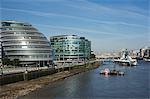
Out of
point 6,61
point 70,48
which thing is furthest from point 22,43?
point 70,48

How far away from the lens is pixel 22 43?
8494cm

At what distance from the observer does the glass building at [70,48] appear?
15612 centimetres

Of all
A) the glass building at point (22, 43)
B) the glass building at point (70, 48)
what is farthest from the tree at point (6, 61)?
the glass building at point (70, 48)

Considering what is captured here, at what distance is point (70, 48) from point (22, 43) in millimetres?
73209

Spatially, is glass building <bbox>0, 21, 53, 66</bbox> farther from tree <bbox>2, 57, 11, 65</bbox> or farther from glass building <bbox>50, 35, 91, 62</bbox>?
glass building <bbox>50, 35, 91, 62</bbox>

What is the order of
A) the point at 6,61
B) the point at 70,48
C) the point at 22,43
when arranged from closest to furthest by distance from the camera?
the point at 6,61 → the point at 22,43 → the point at 70,48

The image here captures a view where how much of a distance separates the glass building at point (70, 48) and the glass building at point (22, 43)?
66602 millimetres

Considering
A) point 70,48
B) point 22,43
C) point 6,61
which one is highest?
point 70,48

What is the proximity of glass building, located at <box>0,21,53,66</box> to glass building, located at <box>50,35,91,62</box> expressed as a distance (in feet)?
219

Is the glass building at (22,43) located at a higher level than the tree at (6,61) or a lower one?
higher

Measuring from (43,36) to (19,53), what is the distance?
9033mm

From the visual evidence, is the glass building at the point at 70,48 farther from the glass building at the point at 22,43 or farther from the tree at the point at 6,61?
the tree at the point at 6,61

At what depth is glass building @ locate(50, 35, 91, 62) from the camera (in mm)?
156125

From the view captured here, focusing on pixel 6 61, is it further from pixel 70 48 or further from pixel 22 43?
pixel 70 48
